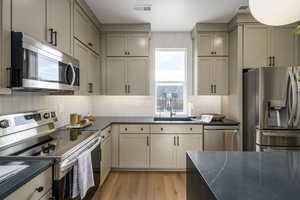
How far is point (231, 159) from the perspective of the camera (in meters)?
1.47

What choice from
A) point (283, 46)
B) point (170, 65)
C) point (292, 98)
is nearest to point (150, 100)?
point (170, 65)

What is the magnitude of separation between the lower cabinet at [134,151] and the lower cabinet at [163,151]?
0.10 m

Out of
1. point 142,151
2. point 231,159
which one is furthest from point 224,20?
point 231,159

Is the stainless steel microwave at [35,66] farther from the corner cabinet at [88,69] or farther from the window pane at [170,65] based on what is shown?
the window pane at [170,65]

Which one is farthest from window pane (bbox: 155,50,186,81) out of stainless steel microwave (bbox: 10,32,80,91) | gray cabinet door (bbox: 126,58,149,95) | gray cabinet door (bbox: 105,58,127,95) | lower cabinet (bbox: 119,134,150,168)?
stainless steel microwave (bbox: 10,32,80,91)

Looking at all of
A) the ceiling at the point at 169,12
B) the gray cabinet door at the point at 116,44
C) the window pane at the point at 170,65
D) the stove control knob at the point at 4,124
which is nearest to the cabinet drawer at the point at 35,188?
the stove control knob at the point at 4,124

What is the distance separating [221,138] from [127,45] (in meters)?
2.35

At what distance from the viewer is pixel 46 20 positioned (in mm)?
1901

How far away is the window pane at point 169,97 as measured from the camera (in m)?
4.25

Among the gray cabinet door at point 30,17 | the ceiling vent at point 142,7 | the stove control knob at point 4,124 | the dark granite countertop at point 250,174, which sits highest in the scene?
the ceiling vent at point 142,7

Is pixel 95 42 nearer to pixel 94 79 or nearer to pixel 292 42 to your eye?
pixel 94 79

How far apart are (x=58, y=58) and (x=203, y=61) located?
2652mm

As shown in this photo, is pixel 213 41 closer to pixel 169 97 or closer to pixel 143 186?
pixel 169 97

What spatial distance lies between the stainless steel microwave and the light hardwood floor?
161 centimetres
